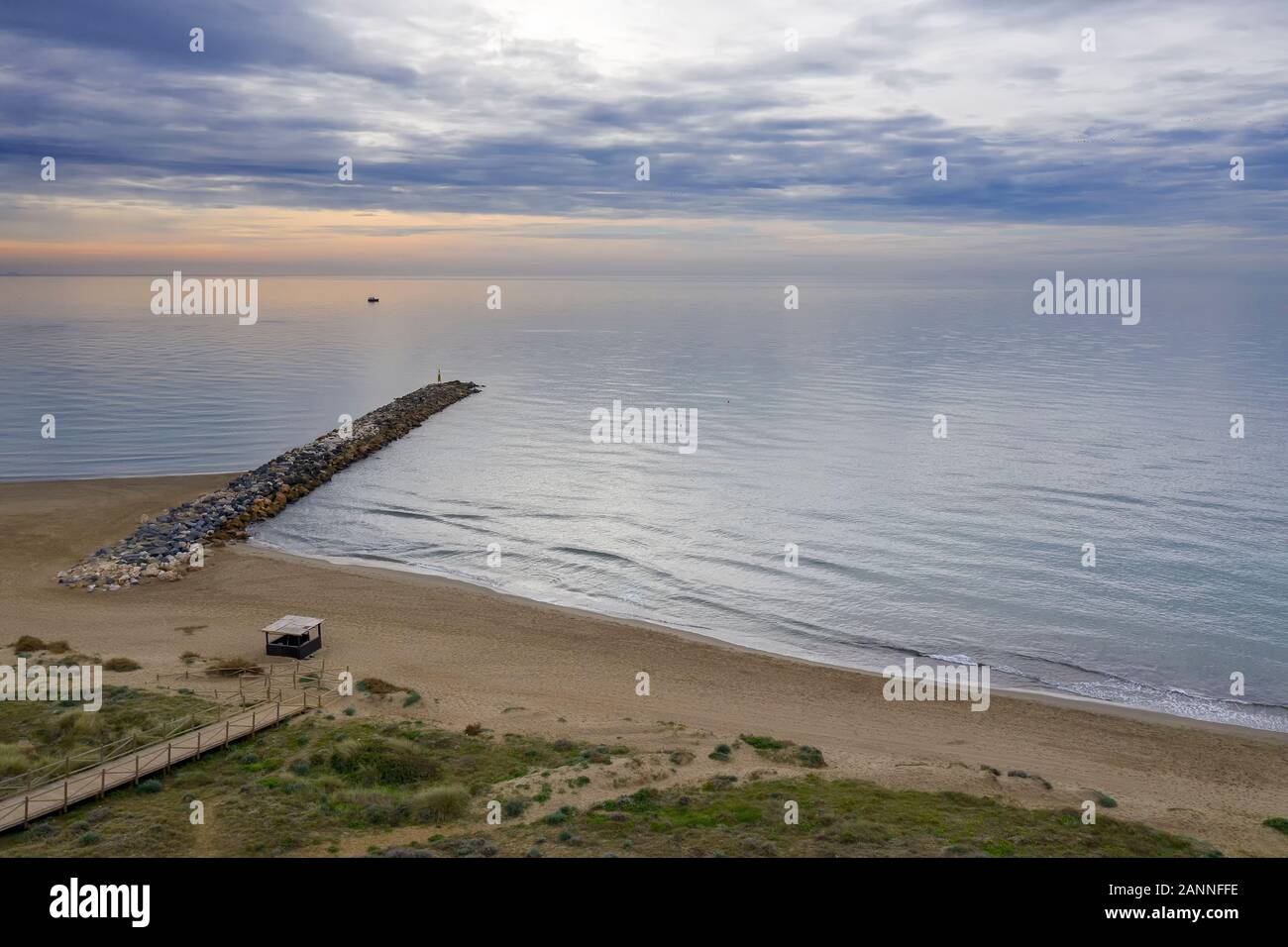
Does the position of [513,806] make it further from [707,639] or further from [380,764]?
[707,639]

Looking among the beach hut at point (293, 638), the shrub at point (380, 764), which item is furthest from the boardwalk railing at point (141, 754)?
the shrub at point (380, 764)

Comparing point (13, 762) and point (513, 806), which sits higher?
point (13, 762)

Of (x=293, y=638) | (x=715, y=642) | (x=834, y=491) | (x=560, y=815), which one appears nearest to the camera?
(x=560, y=815)

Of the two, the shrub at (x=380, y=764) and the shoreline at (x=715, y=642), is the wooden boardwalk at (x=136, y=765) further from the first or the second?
the shoreline at (x=715, y=642)

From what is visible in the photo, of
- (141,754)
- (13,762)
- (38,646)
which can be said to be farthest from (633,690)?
(38,646)

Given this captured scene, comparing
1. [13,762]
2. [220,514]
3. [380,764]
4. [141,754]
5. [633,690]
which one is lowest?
[633,690]

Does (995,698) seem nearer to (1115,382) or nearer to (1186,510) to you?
(1186,510)

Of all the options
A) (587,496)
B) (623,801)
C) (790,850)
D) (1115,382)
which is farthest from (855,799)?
(1115,382)
